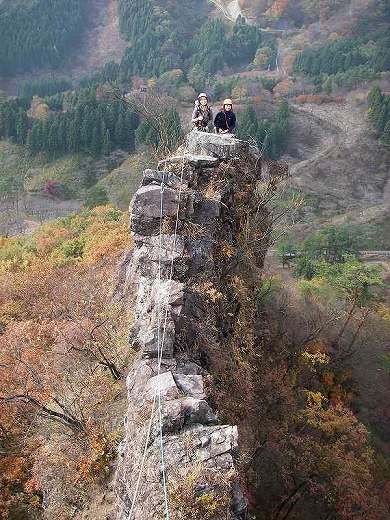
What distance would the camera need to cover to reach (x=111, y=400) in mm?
11336

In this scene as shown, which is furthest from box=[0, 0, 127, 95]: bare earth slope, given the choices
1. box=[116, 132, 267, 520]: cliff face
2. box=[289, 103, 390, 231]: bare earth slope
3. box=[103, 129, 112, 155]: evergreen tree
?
box=[116, 132, 267, 520]: cliff face

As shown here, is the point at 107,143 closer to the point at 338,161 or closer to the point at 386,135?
the point at 338,161

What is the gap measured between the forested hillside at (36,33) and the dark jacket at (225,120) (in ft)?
378

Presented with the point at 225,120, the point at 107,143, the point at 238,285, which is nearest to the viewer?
the point at 238,285

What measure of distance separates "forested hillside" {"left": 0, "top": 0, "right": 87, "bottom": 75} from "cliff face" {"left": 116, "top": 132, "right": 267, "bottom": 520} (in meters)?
117

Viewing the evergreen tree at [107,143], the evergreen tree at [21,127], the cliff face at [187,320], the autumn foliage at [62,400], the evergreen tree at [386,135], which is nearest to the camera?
the cliff face at [187,320]

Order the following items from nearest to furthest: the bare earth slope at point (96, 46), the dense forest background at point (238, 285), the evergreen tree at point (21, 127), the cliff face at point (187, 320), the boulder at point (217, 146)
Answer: the cliff face at point (187, 320) < the dense forest background at point (238, 285) < the boulder at point (217, 146) < the evergreen tree at point (21, 127) < the bare earth slope at point (96, 46)

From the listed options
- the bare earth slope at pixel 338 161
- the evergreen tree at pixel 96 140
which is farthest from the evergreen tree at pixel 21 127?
the bare earth slope at pixel 338 161

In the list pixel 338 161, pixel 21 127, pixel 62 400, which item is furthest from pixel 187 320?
pixel 338 161

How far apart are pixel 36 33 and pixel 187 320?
5255 inches

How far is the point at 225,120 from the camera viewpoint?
53.0ft

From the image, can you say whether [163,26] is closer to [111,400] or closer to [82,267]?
[82,267]

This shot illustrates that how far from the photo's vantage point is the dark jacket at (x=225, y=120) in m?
16.1

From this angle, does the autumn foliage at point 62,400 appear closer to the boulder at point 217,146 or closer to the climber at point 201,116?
the boulder at point 217,146
